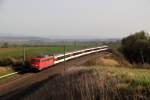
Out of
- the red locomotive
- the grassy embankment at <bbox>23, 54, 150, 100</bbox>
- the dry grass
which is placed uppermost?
the grassy embankment at <bbox>23, 54, 150, 100</bbox>

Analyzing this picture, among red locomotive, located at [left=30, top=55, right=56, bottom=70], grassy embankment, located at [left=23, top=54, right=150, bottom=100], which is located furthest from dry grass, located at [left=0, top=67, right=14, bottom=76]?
grassy embankment, located at [left=23, top=54, right=150, bottom=100]

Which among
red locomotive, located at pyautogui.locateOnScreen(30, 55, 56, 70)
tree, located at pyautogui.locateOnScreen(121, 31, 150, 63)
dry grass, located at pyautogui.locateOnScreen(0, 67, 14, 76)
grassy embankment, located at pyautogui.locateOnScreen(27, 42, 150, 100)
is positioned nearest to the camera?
grassy embankment, located at pyautogui.locateOnScreen(27, 42, 150, 100)

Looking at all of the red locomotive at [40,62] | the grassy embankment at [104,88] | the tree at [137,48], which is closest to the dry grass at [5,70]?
the red locomotive at [40,62]

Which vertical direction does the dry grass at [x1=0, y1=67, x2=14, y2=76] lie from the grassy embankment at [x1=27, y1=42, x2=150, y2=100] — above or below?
below

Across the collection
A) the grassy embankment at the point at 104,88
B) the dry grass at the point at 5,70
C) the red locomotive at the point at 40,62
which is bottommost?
the dry grass at the point at 5,70

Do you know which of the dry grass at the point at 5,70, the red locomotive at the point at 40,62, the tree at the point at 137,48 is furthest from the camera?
the tree at the point at 137,48

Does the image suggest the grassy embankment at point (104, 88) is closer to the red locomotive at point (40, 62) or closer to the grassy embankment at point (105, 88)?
the grassy embankment at point (105, 88)

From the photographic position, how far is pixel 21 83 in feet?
98.5

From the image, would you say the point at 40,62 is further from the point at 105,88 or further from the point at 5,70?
the point at 105,88

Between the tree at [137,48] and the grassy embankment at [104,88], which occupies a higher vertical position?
the grassy embankment at [104,88]

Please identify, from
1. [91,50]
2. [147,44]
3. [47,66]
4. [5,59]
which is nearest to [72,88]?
[47,66]

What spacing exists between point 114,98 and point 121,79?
1282 mm

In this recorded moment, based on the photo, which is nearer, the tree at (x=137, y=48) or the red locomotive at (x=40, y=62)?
the red locomotive at (x=40, y=62)

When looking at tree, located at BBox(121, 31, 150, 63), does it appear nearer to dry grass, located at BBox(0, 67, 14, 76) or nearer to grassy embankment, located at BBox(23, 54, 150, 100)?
dry grass, located at BBox(0, 67, 14, 76)
